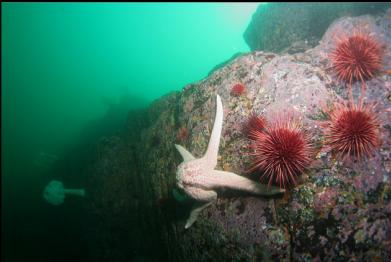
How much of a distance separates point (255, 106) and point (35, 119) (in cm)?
9479

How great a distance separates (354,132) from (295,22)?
10462 mm

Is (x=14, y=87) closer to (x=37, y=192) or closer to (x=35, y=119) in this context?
(x=35, y=119)

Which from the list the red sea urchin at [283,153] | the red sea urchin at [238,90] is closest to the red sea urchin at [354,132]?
the red sea urchin at [283,153]

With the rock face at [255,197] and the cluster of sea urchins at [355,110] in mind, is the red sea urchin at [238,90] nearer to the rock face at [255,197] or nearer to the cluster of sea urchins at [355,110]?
the rock face at [255,197]

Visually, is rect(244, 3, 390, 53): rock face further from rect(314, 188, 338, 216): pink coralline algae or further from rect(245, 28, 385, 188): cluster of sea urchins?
rect(314, 188, 338, 216): pink coralline algae

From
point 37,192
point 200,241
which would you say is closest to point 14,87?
point 37,192

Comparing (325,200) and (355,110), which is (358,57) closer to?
(355,110)

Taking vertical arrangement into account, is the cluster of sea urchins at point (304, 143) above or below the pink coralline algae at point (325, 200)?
above

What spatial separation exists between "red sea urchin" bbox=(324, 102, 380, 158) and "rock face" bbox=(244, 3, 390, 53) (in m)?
5.74

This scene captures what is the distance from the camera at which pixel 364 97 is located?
5078 mm

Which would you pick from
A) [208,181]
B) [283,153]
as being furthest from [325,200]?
[208,181]

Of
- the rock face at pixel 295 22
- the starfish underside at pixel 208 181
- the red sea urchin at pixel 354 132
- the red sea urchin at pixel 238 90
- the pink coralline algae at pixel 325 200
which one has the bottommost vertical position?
the pink coralline algae at pixel 325 200

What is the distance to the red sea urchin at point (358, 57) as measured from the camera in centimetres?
494

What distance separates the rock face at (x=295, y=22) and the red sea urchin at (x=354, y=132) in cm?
574
